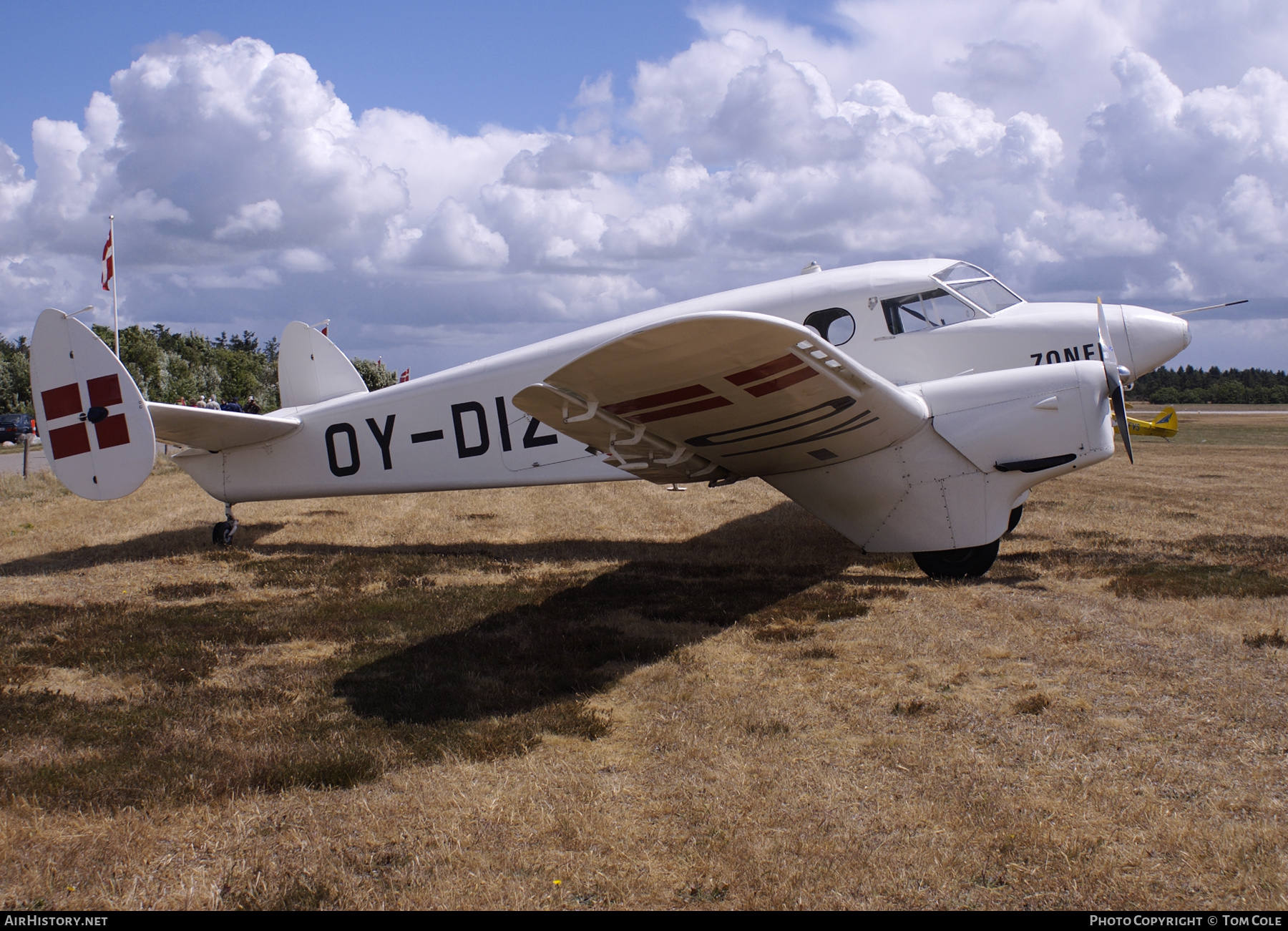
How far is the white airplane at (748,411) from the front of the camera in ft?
18.4

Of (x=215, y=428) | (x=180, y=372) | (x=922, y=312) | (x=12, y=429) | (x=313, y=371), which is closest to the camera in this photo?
(x=922, y=312)

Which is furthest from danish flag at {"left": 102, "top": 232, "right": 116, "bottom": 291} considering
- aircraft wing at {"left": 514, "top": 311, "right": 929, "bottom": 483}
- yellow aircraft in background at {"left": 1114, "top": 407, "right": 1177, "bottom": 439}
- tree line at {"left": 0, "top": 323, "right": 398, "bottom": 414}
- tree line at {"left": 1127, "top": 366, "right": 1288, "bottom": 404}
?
tree line at {"left": 1127, "top": 366, "right": 1288, "bottom": 404}

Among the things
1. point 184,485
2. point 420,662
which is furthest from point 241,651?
point 184,485

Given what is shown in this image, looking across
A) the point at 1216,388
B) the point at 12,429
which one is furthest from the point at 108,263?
the point at 1216,388

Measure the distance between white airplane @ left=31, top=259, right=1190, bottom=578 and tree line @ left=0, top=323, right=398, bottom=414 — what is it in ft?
116

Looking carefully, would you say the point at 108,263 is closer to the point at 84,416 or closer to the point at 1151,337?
the point at 84,416

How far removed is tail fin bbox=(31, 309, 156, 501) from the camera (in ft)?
27.0

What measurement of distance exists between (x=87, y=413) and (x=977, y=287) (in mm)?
9166

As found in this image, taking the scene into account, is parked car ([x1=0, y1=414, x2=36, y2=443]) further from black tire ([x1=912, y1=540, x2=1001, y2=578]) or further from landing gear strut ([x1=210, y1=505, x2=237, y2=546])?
black tire ([x1=912, y1=540, x2=1001, y2=578])

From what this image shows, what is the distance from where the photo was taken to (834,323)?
7984mm

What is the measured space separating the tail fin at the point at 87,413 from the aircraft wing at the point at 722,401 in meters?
4.91

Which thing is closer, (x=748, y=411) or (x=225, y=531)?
(x=748, y=411)

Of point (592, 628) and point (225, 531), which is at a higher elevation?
point (225, 531)

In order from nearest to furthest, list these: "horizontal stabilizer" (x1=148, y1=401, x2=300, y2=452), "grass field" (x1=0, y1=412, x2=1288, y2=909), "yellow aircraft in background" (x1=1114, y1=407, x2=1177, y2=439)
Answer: "grass field" (x1=0, y1=412, x2=1288, y2=909)
"horizontal stabilizer" (x1=148, y1=401, x2=300, y2=452)
"yellow aircraft in background" (x1=1114, y1=407, x2=1177, y2=439)
